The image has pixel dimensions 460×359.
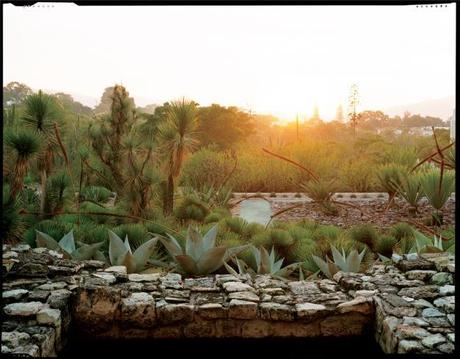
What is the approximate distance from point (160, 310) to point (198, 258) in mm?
1058

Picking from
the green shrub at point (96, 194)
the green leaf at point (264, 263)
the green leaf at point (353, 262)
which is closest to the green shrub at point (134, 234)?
the green leaf at point (264, 263)

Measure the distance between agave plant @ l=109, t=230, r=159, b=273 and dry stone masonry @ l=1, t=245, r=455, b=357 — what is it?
58 cm

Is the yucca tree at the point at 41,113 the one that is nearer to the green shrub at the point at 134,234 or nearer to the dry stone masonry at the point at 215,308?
the green shrub at the point at 134,234

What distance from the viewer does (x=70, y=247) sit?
408 cm

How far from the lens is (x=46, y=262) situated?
10.9ft

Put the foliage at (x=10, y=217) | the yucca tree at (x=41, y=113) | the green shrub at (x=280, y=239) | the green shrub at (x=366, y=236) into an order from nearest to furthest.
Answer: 1. the foliage at (x=10, y=217)
2. the yucca tree at (x=41, y=113)
3. the green shrub at (x=280, y=239)
4. the green shrub at (x=366, y=236)

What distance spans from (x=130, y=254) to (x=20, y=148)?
1118 millimetres

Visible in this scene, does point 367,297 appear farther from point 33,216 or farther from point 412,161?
point 412,161

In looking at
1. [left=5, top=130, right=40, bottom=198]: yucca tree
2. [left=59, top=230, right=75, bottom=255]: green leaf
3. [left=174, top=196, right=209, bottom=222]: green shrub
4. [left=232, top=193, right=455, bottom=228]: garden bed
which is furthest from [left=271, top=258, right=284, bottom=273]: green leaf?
[left=174, top=196, right=209, bottom=222]: green shrub

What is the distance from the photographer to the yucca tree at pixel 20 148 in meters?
4.08

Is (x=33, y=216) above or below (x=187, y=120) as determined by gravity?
below

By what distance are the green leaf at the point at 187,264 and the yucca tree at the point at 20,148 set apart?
4.22 ft

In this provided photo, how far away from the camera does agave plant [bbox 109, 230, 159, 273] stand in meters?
3.81

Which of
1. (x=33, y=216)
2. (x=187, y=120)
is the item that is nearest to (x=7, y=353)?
(x=33, y=216)
